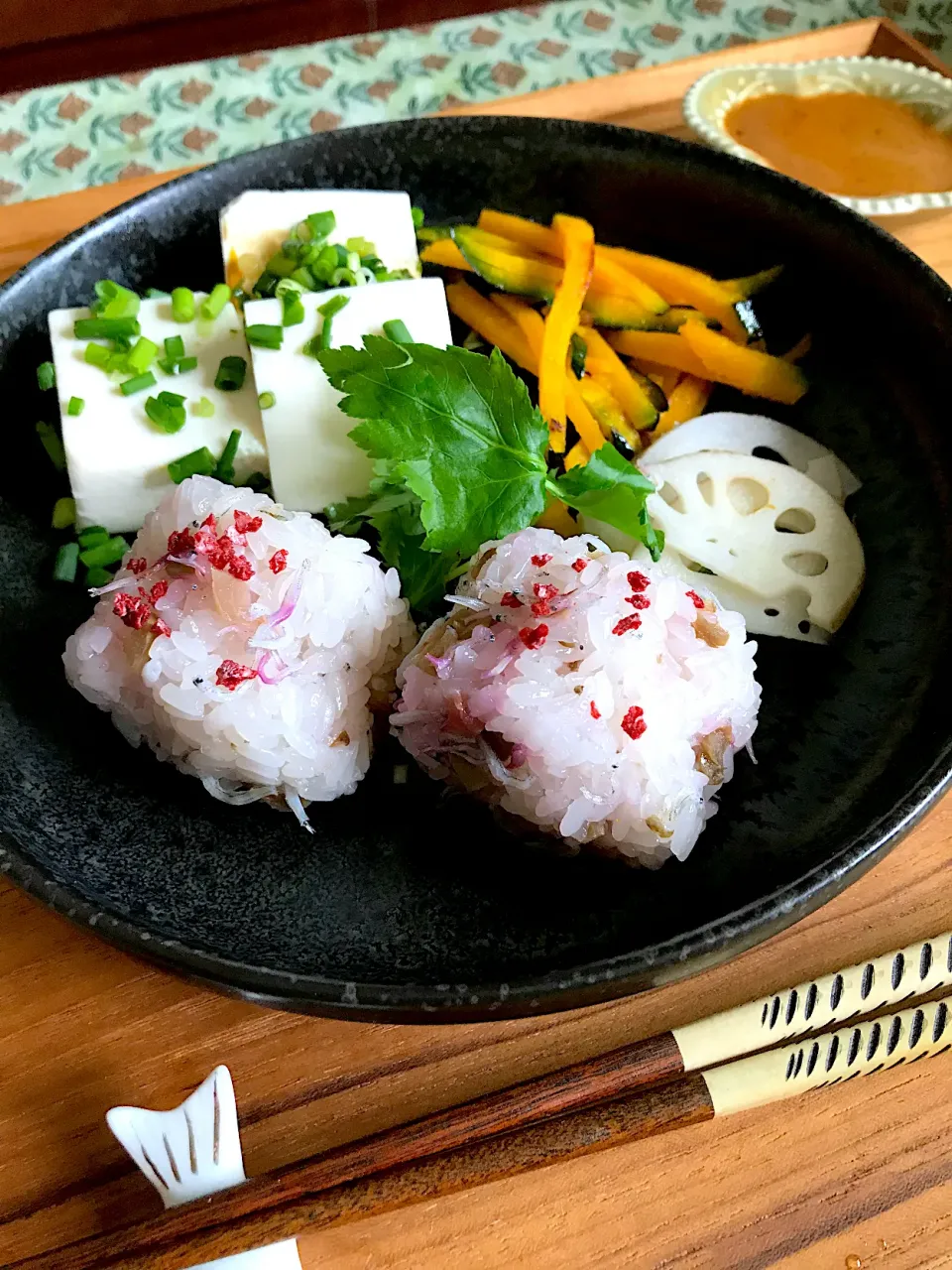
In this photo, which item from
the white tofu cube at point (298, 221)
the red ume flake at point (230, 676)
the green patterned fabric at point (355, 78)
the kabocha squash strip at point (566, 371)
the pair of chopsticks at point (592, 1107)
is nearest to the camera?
the pair of chopsticks at point (592, 1107)

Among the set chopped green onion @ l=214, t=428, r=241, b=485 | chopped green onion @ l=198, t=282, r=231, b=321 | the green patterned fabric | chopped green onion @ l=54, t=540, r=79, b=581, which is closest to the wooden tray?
chopped green onion @ l=54, t=540, r=79, b=581

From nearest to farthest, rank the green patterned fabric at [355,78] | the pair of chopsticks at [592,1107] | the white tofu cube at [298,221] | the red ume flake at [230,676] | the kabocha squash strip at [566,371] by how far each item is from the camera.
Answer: the pair of chopsticks at [592,1107], the red ume flake at [230,676], the kabocha squash strip at [566,371], the white tofu cube at [298,221], the green patterned fabric at [355,78]

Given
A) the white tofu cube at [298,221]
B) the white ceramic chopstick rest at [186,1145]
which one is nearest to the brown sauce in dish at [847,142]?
the white tofu cube at [298,221]

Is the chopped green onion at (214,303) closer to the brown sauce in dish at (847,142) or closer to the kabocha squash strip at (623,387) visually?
the kabocha squash strip at (623,387)

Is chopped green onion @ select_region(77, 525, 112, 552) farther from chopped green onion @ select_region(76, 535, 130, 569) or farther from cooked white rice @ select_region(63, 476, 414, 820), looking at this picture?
cooked white rice @ select_region(63, 476, 414, 820)

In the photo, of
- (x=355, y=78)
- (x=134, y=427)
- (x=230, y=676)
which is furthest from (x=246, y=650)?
(x=355, y=78)

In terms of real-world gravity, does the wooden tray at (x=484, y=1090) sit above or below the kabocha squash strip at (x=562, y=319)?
below

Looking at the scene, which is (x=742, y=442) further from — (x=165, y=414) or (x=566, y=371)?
(x=165, y=414)
